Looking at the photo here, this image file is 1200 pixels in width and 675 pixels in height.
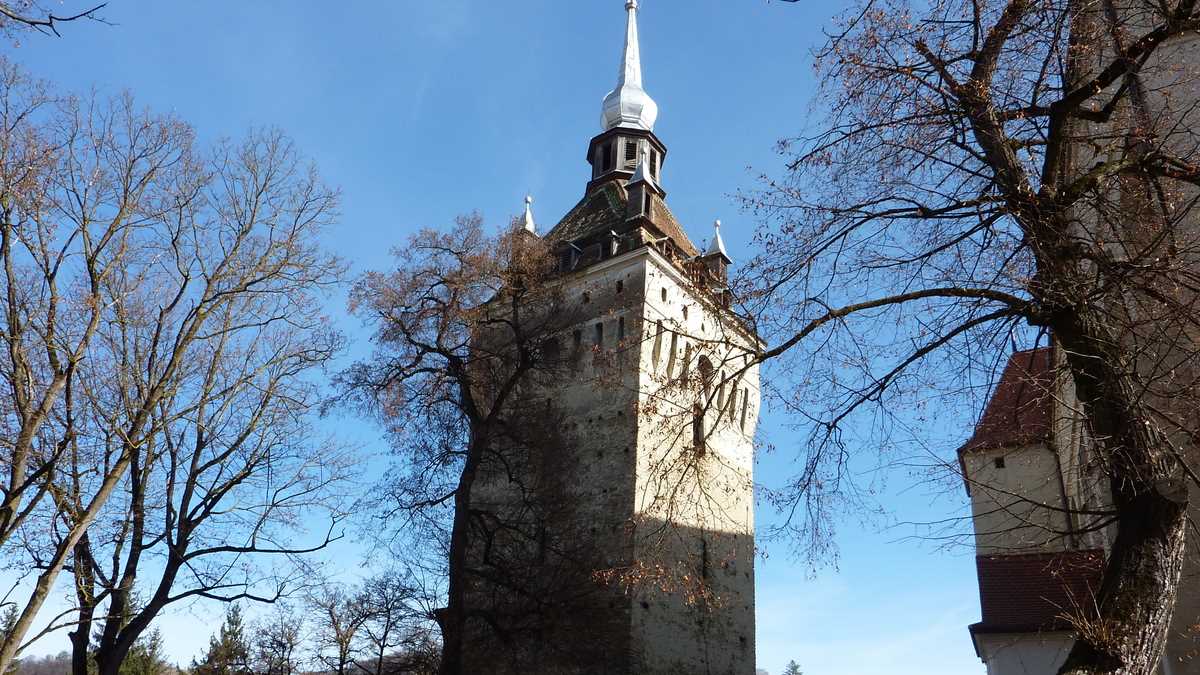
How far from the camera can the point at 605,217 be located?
31406 mm

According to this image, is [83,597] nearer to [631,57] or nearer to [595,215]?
[595,215]

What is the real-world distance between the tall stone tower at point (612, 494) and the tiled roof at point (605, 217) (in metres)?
0.08

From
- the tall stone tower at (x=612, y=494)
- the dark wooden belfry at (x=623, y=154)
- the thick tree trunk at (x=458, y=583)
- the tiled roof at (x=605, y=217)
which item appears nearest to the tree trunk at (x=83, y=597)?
the thick tree trunk at (x=458, y=583)

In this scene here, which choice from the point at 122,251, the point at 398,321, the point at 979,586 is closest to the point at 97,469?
the point at 122,251

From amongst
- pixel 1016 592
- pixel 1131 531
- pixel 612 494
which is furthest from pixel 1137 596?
pixel 612 494

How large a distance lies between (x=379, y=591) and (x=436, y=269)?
283 inches

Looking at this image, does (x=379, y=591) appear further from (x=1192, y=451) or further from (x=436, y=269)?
(x=1192, y=451)

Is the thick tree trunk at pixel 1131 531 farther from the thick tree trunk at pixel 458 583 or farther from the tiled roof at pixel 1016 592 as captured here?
the thick tree trunk at pixel 458 583

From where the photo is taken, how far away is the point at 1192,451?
797cm

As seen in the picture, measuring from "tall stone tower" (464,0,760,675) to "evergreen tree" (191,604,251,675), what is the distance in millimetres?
11091

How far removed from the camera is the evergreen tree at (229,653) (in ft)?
101

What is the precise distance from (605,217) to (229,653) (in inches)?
803

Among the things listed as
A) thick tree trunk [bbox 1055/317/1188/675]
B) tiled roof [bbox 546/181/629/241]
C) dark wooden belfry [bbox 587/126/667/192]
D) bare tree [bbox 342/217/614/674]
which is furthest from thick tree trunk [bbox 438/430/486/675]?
dark wooden belfry [bbox 587/126/667/192]

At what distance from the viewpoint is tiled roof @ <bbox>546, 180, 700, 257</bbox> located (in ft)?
101
